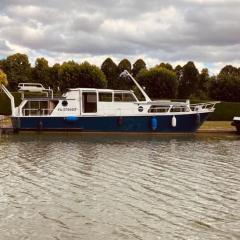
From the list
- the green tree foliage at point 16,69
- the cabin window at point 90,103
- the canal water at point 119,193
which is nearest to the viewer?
the canal water at point 119,193

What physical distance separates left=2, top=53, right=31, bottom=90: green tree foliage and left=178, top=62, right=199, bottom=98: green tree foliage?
90.4 feet

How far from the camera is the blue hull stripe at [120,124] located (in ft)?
134

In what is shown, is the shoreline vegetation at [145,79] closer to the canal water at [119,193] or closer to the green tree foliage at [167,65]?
the green tree foliage at [167,65]

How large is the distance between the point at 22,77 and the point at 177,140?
193 ft

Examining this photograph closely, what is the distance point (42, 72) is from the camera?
9262 cm

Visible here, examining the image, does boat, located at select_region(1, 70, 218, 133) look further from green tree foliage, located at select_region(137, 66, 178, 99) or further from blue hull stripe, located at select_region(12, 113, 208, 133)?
green tree foliage, located at select_region(137, 66, 178, 99)

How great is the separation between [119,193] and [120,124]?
2442 centimetres

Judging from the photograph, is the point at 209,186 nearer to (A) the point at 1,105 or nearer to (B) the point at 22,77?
(A) the point at 1,105

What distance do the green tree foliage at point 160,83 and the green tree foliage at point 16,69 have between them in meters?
26.5

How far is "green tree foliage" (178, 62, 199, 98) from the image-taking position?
81.9 metres

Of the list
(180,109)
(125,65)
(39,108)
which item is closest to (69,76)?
(125,65)

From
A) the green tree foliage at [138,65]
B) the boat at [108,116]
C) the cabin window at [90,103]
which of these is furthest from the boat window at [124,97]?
the green tree foliage at [138,65]

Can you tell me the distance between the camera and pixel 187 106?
4147cm

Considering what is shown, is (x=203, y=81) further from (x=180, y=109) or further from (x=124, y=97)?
(x=124, y=97)
